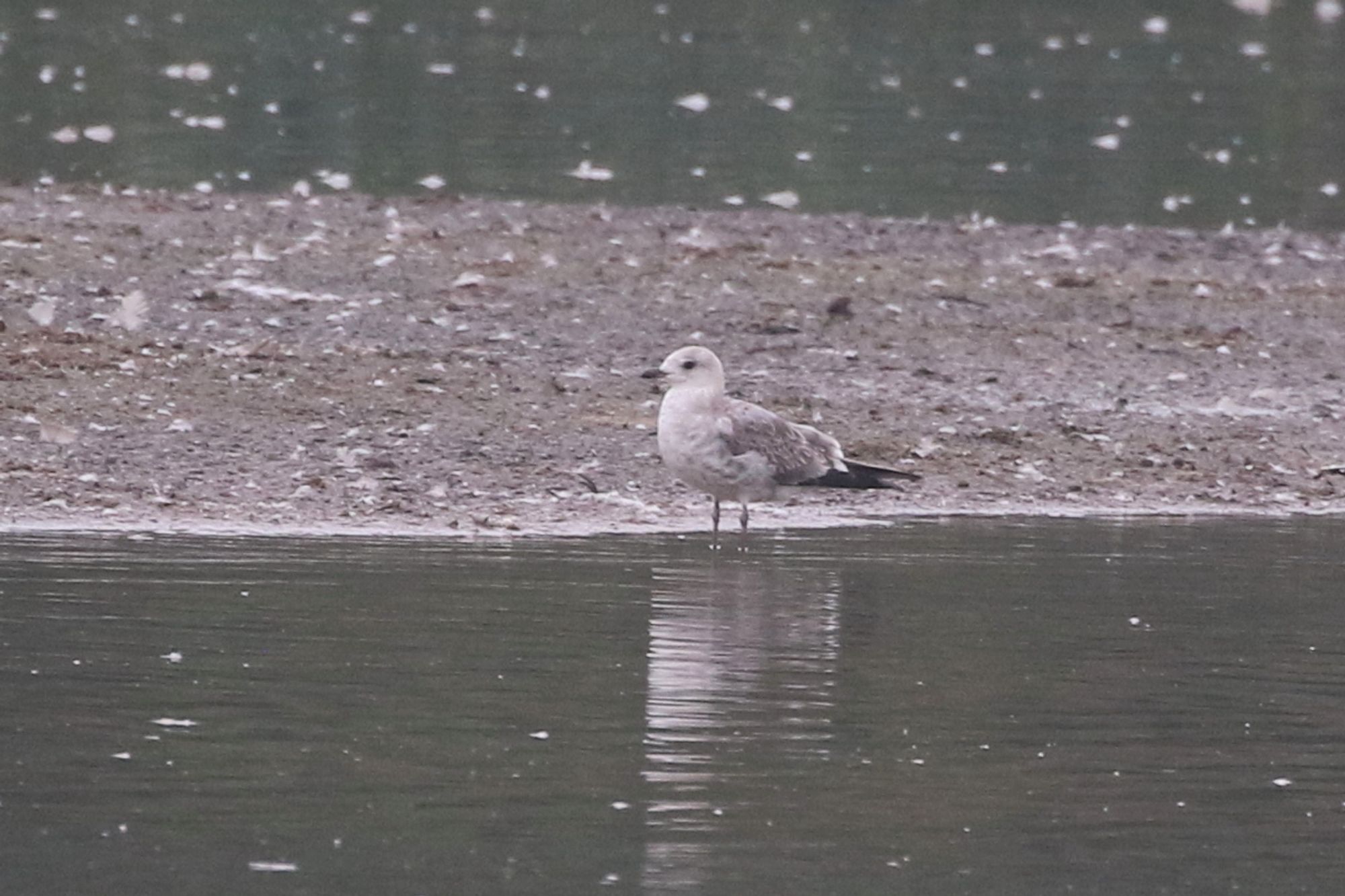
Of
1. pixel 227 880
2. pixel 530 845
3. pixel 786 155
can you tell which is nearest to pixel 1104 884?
pixel 530 845

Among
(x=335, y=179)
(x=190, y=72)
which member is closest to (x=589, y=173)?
(x=335, y=179)

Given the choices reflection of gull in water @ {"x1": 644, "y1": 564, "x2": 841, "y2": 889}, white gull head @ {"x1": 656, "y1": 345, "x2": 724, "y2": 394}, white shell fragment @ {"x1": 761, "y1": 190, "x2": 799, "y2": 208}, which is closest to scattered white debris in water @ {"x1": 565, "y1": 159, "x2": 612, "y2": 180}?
white shell fragment @ {"x1": 761, "y1": 190, "x2": 799, "y2": 208}

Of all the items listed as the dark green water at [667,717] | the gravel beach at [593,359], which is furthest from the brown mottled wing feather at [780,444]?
the dark green water at [667,717]

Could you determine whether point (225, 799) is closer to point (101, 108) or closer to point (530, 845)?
point (530, 845)

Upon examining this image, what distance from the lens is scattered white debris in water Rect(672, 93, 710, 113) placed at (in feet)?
93.3

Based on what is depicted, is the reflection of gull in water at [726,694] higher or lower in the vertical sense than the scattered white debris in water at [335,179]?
lower

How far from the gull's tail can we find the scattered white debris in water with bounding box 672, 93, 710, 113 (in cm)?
1701

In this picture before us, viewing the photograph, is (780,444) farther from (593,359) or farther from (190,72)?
(190,72)

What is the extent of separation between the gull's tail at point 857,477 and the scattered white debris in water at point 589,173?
10.4 metres

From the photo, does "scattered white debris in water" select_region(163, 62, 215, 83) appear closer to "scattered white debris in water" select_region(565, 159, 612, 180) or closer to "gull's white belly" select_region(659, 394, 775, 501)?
"scattered white debris in water" select_region(565, 159, 612, 180)

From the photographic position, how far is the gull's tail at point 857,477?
11.2 metres

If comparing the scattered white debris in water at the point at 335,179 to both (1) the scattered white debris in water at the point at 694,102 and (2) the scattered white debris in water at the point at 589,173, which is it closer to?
(2) the scattered white debris in water at the point at 589,173

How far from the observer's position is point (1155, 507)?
39.4 ft

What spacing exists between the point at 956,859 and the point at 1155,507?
5910 mm
